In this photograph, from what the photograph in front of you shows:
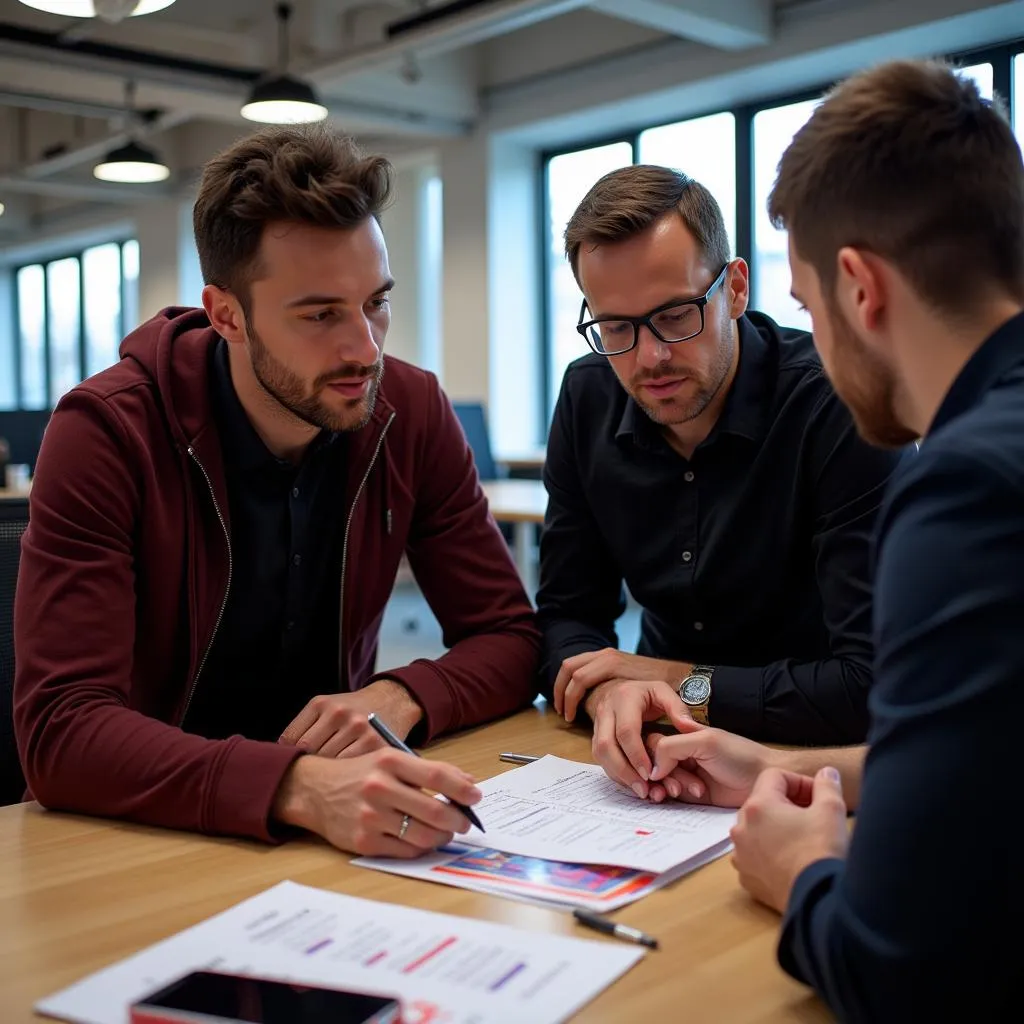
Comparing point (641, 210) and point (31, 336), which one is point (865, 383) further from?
point (31, 336)

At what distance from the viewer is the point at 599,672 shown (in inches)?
65.0

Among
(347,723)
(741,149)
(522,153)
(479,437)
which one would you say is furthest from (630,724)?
(522,153)

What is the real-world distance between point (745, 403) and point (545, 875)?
0.96 metres

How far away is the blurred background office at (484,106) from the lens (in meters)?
6.02

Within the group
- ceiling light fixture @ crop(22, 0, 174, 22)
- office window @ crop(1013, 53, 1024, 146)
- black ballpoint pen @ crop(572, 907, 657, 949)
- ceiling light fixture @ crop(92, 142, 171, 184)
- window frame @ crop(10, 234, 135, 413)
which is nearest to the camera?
black ballpoint pen @ crop(572, 907, 657, 949)

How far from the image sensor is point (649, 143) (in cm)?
790

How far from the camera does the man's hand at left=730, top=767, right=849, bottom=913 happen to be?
984 millimetres

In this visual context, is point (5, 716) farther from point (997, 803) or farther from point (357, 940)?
point (997, 803)

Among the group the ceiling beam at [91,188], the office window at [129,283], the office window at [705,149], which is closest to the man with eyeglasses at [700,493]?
the office window at [705,149]

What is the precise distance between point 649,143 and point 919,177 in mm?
7325

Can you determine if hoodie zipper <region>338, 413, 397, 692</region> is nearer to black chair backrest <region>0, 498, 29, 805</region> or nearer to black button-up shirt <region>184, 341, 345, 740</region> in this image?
black button-up shirt <region>184, 341, 345, 740</region>

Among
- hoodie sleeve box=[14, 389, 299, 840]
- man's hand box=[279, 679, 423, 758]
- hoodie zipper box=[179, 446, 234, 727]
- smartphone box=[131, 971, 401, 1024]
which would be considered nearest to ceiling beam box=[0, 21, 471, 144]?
hoodie zipper box=[179, 446, 234, 727]

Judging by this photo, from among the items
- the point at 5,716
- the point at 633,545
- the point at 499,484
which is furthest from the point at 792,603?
the point at 499,484

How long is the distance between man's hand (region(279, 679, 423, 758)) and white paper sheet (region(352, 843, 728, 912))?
0.76 feet
